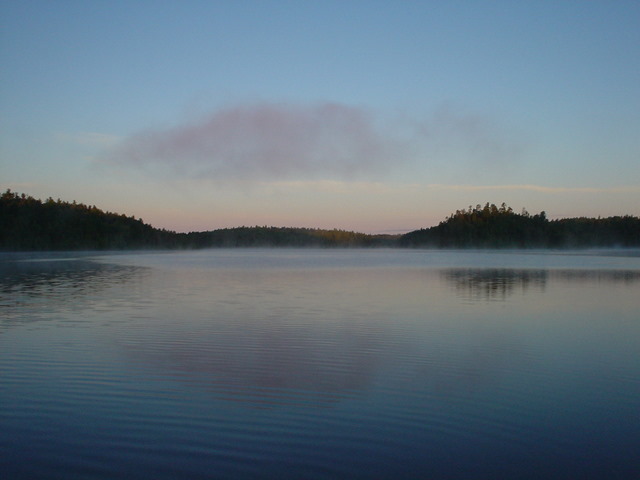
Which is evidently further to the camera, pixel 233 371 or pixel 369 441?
pixel 233 371

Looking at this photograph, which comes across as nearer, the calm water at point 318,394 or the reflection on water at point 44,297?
the calm water at point 318,394

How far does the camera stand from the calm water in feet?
29.9

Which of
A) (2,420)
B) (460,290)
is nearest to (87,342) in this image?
(2,420)

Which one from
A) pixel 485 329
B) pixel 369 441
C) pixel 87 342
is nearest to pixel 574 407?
pixel 369 441

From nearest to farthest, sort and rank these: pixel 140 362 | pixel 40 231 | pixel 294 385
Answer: pixel 294 385 < pixel 140 362 < pixel 40 231

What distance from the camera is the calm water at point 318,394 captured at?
29.9 feet

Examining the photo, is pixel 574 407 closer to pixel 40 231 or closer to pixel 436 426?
pixel 436 426

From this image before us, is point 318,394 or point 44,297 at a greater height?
point 44,297

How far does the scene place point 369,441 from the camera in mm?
9961

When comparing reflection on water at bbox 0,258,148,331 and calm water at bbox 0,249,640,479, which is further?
reflection on water at bbox 0,258,148,331

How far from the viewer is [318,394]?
1297 cm

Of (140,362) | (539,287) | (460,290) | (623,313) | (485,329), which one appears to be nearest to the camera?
(140,362)

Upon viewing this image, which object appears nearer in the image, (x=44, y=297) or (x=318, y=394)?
(x=318, y=394)

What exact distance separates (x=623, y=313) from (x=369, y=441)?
880 inches
